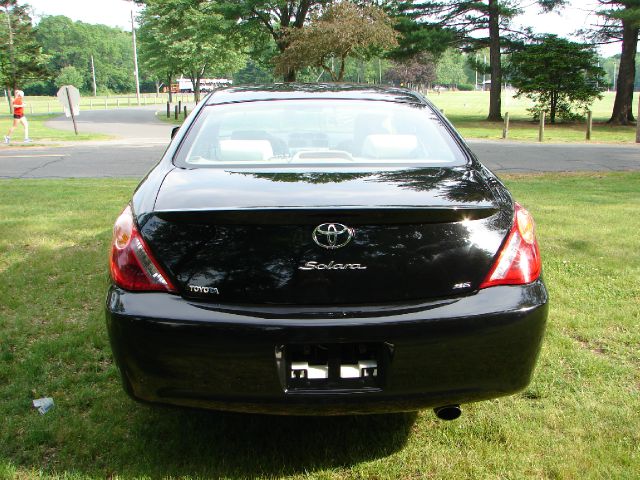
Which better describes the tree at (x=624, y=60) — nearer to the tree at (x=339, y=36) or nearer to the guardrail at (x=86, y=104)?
the tree at (x=339, y=36)

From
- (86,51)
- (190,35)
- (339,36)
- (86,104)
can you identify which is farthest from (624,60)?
(86,51)

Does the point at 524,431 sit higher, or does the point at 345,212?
the point at 345,212

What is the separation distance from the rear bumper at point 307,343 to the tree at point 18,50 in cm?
4695

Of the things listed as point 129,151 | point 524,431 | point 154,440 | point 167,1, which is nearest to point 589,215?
point 524,431

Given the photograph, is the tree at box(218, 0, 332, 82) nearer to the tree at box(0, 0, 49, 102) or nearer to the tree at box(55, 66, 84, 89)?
the tree at box(0, 0, 49, 102)

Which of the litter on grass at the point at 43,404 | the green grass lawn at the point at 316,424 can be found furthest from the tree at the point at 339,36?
the litter on grass at the point at 43,404

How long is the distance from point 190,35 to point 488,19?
17867mm

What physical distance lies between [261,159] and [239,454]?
4.37 ft

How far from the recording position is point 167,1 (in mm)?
37938

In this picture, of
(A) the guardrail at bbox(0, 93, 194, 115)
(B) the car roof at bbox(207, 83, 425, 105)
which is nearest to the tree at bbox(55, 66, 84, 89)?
(A) the guardrail at bbox(0, 93, 194, 115)

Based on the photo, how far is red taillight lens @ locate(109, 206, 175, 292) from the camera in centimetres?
222

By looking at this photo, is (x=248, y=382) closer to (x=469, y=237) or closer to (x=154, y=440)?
(x=154, y=440)

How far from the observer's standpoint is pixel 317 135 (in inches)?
132

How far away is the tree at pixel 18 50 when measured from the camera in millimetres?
44344
